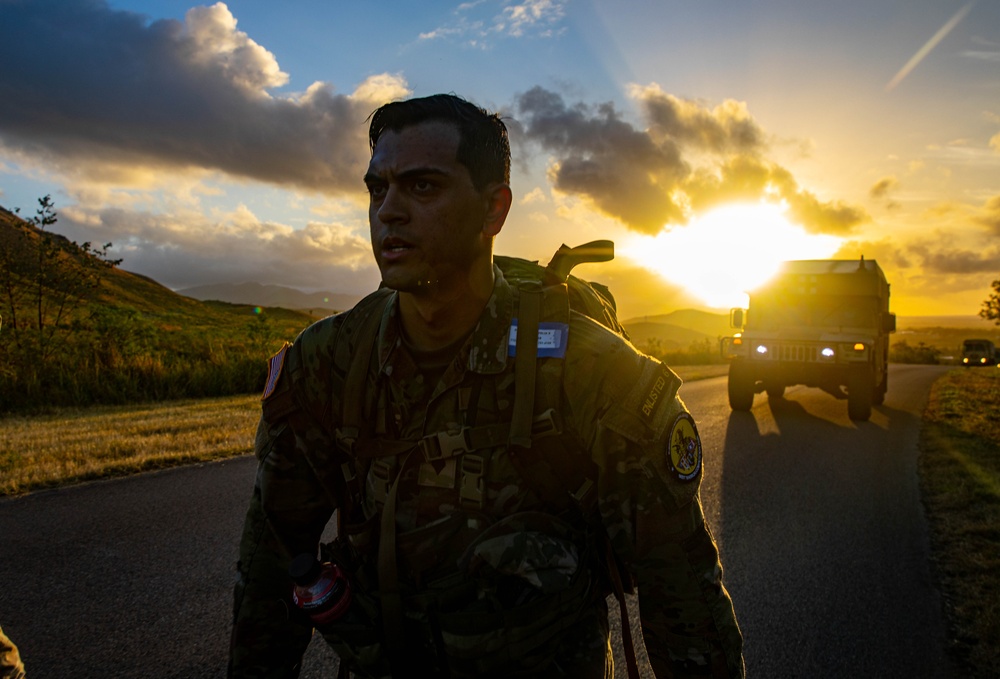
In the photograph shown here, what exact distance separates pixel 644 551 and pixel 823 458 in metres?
6.92

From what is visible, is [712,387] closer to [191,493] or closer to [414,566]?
[191,493]

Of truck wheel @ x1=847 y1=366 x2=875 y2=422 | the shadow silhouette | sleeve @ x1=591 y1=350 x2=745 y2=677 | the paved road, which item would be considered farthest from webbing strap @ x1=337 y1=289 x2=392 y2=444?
truck wheel @ x1=847 y1=366 x2=875 y2=422

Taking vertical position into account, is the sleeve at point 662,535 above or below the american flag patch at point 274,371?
below

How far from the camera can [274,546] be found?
5.17 feet

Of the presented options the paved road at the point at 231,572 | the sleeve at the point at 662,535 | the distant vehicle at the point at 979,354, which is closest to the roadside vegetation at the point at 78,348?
the paved road at the point at 231,572

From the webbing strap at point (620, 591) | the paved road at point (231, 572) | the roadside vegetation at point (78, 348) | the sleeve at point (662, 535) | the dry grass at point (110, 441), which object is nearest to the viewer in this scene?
the sleeve at point (662, 535)

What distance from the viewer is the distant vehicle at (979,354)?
38312 mm

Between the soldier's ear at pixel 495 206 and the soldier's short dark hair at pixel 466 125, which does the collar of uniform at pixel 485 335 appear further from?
the soldier's short dark hair at pixel 466 125

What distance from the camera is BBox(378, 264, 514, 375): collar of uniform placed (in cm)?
A: 151

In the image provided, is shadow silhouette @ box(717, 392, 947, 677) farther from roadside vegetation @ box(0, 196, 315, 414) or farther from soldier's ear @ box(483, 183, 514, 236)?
roadside vegetation @ box(0, 196, 315, 414)

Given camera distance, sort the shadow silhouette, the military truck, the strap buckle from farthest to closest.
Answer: the military truck, the shadow silhouette, the strap buckle

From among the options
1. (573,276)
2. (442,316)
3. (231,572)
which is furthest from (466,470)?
(231,572)

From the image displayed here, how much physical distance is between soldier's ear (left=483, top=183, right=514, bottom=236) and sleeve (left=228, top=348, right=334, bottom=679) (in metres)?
0.68

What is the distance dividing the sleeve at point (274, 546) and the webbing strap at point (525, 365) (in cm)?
56
